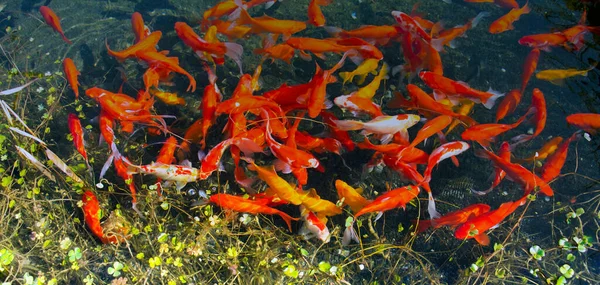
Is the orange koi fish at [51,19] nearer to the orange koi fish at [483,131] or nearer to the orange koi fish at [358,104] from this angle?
the orange koi fish at [358,104]

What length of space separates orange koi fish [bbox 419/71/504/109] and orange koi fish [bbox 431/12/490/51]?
424 mm

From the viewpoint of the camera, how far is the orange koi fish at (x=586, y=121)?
3.46 m

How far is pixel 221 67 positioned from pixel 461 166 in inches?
99.4

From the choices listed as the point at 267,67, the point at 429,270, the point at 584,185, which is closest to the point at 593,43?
the point at 584,185

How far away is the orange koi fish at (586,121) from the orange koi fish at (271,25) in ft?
8.42

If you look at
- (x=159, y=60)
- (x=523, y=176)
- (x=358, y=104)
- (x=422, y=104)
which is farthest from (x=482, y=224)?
(x=159, y=60)

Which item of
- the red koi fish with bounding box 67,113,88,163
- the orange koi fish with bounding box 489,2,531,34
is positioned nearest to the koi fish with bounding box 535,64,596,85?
the orange koi fish with bounding box 489,2,531,34

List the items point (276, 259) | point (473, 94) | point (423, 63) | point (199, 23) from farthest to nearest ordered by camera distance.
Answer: point (199, 23), point (423, 63), point (473, 94), point (276, 259)

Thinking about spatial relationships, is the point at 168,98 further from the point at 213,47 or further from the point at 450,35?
the point at 450,35

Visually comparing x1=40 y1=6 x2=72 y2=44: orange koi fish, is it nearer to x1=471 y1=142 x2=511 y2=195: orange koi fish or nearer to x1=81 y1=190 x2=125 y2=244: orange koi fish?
x1=81 y1=190 x2=125 y2=244: orange koi fish

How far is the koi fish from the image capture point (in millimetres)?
3828

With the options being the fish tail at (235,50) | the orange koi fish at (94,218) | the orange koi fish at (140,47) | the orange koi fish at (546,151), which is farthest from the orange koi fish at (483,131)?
the orange koi fish at (140,47)

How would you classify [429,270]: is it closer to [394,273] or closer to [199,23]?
[394,273]

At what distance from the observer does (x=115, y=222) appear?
301 cm
